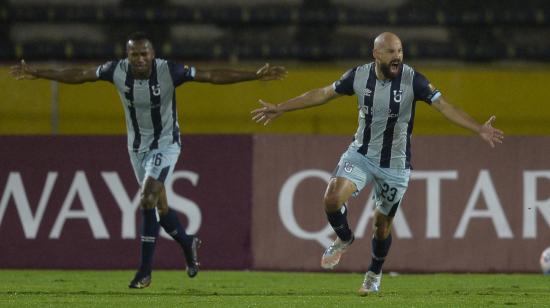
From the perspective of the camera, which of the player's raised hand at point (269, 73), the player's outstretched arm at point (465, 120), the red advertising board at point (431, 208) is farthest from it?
the red advertising board at point (431, 208)

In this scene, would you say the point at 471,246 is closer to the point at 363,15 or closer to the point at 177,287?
the point at 177,287

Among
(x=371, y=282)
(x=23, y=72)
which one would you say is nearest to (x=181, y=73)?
(x=23, y=72)

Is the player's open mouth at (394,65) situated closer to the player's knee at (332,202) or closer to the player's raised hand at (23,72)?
the player's knee at (332,202)

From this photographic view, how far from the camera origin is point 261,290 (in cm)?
898

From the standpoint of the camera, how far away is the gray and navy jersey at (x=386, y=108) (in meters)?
8.20

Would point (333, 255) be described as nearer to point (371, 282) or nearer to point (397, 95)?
point (371, 282)

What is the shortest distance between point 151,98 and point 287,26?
5848mm

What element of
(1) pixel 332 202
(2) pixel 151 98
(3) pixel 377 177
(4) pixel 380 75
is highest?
(4) pixel 380 75

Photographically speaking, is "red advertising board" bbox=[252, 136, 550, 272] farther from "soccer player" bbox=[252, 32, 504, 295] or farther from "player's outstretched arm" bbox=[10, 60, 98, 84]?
"soccer player" bbox=[252, 32, 504, 295]

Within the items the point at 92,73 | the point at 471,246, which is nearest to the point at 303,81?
the point at 471,246

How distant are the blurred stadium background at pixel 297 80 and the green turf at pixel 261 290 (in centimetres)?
68

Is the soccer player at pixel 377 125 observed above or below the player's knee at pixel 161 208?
above

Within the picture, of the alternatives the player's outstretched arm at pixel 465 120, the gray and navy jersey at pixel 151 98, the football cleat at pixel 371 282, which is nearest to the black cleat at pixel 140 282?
the gray and navy jersey at pixel 151 98

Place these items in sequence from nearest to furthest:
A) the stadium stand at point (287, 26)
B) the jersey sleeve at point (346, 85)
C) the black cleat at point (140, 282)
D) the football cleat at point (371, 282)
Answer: the jersey sleeve at point (346, 85), the football cleat at point (371, 282), the black cleat at point (140, 282), the stadium stand at point (287, 26)
